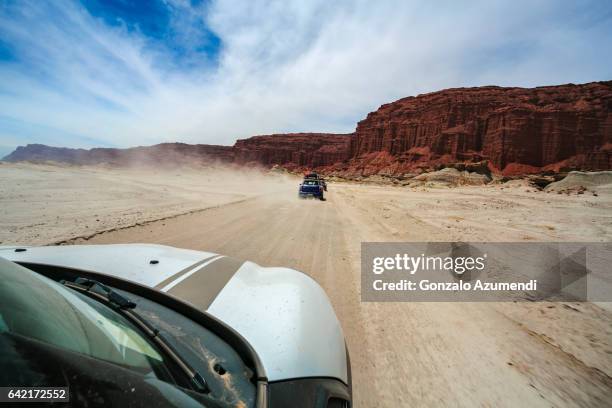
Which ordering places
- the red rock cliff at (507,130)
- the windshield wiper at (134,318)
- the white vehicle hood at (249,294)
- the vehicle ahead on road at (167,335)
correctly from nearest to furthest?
the vehicle ahead on road at (167,335) < the windshield wiper at (134,318) < the white vehicle hood at (249,294) < the red rock cliff at (507,130)

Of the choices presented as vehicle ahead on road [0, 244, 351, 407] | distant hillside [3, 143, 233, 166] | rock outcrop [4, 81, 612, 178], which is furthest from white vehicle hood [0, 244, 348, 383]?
distant hillside [3, 143, 233, 166]

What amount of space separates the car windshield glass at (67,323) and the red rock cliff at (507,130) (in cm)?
8225

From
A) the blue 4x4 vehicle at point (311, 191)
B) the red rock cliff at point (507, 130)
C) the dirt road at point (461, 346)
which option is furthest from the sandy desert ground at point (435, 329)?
the red rock cliff at point (507, 130)

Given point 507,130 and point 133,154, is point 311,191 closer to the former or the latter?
point 507,130

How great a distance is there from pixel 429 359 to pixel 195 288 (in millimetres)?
2218

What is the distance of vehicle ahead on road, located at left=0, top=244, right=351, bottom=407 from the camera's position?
2.44 ft

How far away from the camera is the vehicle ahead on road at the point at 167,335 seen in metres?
0.74

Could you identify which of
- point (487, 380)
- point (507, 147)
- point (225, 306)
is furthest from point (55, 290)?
point (507, 147)

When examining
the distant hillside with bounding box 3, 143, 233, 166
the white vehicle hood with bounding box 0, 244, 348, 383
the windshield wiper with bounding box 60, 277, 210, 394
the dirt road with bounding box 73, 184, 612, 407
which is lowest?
the dirt road with bounding box 73, 184, 612, 407

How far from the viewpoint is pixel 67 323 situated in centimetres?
96

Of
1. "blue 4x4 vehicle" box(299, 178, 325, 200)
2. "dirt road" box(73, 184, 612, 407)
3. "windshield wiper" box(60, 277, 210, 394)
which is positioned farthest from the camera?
"blue 4x4 vehicle" box(299, 178, 325, 200)

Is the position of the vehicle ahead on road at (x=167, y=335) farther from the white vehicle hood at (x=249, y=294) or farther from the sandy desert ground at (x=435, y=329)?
the sandy desert ground at (x=435, y=329)

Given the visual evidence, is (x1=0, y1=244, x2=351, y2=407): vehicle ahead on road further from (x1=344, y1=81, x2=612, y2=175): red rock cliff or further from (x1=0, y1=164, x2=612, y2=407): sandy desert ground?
(x1=344, y1=81, x2=612, y2=175): red rock cliff

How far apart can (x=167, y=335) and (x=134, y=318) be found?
0.18m
